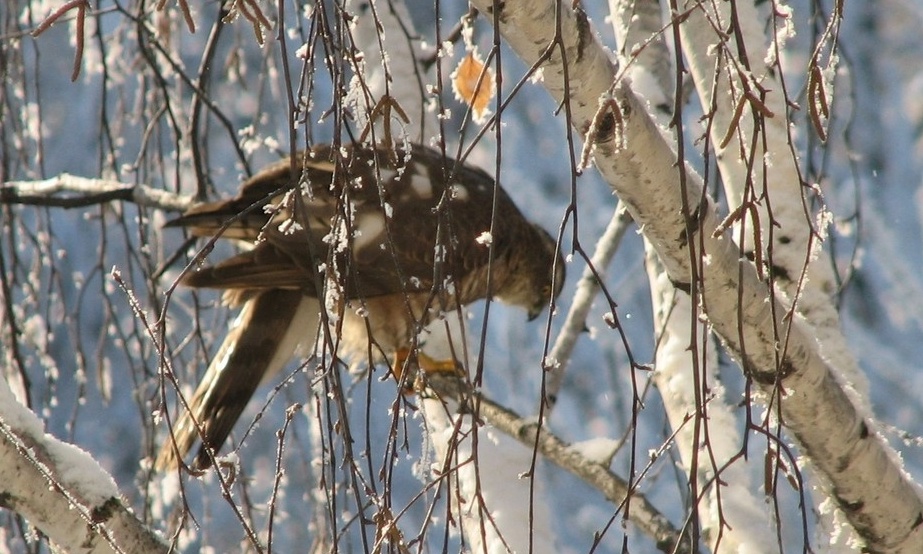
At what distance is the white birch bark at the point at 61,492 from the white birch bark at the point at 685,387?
3.29 ft

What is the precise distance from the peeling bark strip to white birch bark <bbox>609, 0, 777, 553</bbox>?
1.11 feet

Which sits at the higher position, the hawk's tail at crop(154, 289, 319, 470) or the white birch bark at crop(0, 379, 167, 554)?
the hawk's tail at crop(154, 289, 319, 470)

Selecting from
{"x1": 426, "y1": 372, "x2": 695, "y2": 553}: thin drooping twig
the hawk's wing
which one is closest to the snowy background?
the hawk's wing

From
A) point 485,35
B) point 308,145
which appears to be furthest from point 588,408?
point 308,145

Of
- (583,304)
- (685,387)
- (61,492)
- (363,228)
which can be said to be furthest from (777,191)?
(61,492)

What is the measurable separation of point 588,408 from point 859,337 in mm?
1925

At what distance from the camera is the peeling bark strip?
1.32m

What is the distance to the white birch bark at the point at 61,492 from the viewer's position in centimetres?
149

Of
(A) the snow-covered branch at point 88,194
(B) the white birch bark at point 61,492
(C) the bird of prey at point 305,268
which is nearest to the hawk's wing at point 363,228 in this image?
(C) the bird of prey at point 305,268

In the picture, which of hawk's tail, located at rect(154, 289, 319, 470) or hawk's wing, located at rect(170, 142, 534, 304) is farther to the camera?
hawk's tail, located at rect(154, 289, 319, 470)

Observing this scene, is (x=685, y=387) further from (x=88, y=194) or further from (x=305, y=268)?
(x=88, y=194)

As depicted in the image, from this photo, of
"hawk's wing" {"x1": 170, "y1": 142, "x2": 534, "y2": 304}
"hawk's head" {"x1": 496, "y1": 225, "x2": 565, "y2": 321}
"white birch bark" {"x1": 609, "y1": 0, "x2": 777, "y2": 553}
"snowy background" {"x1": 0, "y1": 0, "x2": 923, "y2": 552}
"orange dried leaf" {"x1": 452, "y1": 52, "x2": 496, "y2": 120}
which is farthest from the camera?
"snowy background" {"x1": 0, "y1": 0, "x2": 923, "y2": 552}

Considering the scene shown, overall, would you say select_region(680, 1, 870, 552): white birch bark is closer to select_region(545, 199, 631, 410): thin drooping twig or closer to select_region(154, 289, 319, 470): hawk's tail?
select_region(545, 199, 631, 410): thin drooping twig

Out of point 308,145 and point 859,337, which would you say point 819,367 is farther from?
point 859,337
